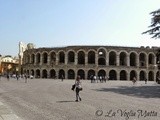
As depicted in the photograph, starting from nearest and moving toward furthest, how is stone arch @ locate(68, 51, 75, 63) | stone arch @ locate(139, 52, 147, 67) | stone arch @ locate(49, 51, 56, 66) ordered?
1. stone arch @ locate(139, 52, 147, 67)
2. stone arch @ locate(49, 51, 56, 66)
3. stone arch @ locate(68, 51, 75, 63)

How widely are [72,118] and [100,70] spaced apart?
5521 cm

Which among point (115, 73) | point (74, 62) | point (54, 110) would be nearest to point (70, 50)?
point (74, 62)

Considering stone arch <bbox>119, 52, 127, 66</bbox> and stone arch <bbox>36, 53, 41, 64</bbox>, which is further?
stone arch <bbox>36, 53, 41, 64</bbox>

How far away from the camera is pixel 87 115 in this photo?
1207cm

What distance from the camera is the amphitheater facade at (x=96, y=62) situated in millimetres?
65812

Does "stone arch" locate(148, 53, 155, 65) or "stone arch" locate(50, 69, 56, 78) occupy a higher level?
"stone arch" locate(148, 53, 155, 65)

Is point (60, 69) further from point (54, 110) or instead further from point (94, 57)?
point (54, 110)

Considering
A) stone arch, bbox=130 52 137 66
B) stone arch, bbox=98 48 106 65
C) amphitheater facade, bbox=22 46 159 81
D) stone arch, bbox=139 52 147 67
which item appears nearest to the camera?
amphitheater facade, bbox=22 46 159 81

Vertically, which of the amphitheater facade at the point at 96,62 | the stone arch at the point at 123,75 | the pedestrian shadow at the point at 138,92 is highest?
the amphitheater facade at the point at 96,62

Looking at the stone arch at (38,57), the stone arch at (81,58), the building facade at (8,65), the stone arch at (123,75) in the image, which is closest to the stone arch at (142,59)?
the stone arch at (123,75)

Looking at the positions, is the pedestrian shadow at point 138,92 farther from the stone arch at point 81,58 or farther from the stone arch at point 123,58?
the stone arch at point 81,58

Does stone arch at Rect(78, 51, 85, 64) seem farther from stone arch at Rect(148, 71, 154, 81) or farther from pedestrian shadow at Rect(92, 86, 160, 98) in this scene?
pedestrian shadow at Rect(92, 86, 160, 98)

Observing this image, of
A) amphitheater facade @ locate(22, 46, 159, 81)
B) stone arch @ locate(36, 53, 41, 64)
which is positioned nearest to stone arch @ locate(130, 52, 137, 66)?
amphitheater facade @ locate(22, 46, 159, 81)

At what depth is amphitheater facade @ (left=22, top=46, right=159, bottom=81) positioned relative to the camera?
65812 millimetres
